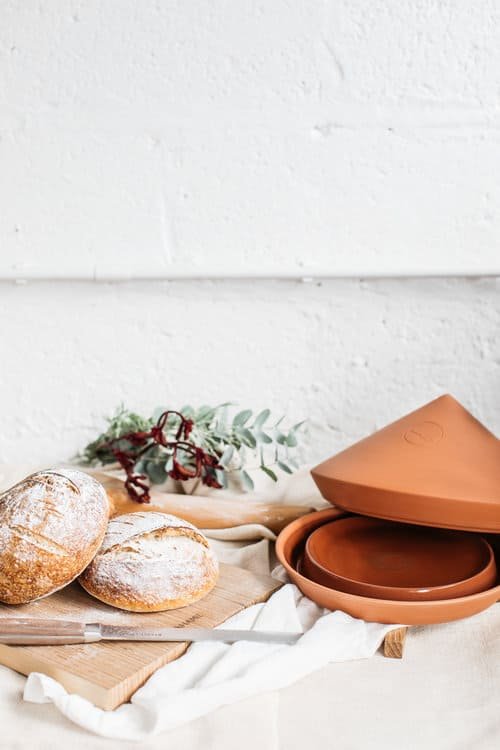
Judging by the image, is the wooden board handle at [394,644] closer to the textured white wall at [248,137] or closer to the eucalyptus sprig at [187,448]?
the eucalyptus sprig at [187,448]

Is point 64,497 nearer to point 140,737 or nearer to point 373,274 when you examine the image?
point 140,737

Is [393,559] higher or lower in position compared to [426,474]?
lower

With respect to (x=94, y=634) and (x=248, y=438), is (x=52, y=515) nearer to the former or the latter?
(x=94, y=634)

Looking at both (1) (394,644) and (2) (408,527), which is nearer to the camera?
(1) (394,644)

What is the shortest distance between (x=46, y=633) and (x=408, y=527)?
52cm

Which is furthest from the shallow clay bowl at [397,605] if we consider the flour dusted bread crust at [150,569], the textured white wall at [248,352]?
the textured white wall at [248,352]

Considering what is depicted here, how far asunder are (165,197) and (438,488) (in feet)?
2.44

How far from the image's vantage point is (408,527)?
3.46ft

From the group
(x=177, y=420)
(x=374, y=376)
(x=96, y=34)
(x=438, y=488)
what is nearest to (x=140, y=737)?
(x=438, y=488)

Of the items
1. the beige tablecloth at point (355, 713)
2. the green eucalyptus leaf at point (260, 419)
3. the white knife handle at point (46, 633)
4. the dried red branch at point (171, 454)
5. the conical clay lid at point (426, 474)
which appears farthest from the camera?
the green eucalyptus leaf at point (260, 419)

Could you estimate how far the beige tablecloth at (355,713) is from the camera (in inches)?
25.9

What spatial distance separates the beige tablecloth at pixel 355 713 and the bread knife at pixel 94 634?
0.04m

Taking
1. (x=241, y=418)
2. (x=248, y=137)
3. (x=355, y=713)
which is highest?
(x=248, y=137)

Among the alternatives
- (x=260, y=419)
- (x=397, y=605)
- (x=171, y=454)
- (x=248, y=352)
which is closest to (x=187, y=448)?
(x=171, y=454)
